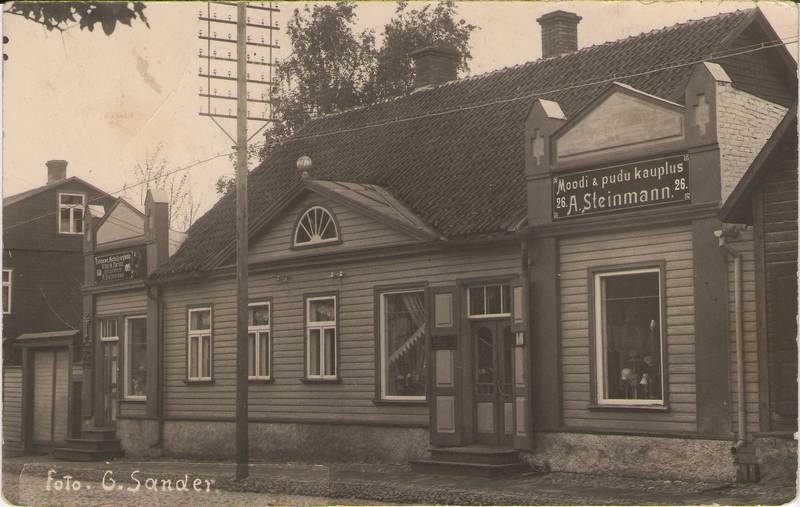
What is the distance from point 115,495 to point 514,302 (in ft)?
21.1

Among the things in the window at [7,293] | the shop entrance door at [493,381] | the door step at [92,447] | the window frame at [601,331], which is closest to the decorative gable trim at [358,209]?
the shop entrance door at [493,381]

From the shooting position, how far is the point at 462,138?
2080cm

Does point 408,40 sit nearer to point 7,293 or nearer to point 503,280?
point 503,280

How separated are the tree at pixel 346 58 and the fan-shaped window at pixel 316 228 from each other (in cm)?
620

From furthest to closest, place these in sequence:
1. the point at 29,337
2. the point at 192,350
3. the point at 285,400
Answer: the point at 29,337, the point at 192,350, the point at 285,400

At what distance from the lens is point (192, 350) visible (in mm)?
24125

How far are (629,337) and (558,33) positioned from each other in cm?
837

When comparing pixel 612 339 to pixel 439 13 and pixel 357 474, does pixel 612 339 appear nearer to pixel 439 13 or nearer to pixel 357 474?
pixel 357 474

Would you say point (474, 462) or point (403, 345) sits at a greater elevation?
point (403, 345)

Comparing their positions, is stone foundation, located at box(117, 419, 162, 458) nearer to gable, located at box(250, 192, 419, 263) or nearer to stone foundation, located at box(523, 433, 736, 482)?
gable, located at box(250, 192, 419, 263)

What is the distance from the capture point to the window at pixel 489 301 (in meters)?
17.6

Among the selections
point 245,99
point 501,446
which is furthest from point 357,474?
point 245,99

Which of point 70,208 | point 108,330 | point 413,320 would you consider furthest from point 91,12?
point 70,208

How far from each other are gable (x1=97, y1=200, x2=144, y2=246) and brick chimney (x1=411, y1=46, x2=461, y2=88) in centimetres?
682
